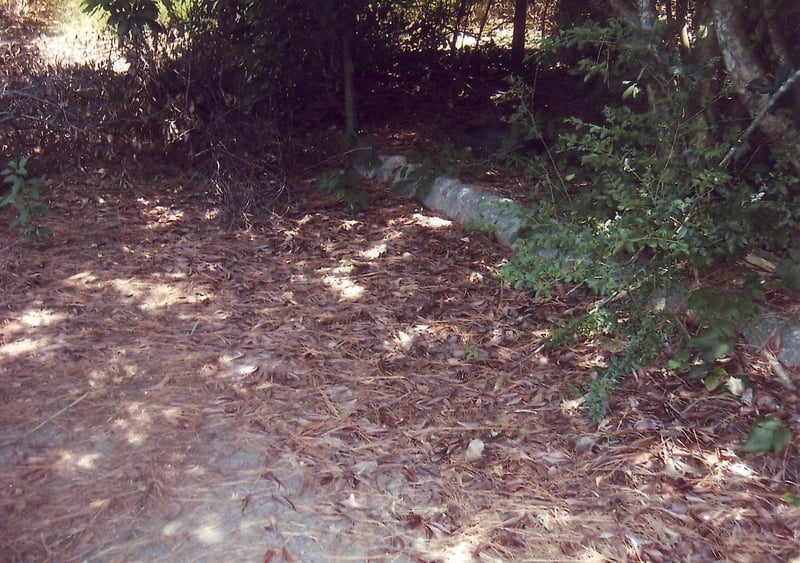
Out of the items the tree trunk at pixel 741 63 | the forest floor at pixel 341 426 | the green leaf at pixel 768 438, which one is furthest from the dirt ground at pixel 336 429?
the tree trunk at pixel 741 63

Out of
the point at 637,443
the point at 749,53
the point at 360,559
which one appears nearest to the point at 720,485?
the point at 637,443

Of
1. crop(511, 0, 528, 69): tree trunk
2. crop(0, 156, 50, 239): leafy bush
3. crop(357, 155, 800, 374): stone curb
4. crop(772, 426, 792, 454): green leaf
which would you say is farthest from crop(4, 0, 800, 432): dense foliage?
crop(0, 156, 50, 239): leafy bush

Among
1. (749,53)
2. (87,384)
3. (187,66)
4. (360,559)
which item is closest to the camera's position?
(360,559)

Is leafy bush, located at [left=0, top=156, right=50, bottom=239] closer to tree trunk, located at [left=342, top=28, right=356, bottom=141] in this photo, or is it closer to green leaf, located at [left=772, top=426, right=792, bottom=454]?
tree trunk, located at [left=342, top=28, right=356, bottom=141]

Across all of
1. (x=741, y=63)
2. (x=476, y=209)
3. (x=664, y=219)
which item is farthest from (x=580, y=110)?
(x=664, y=219)

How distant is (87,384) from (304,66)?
3.86m

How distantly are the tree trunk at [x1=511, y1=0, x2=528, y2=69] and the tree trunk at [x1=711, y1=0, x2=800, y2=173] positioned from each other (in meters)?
3.63

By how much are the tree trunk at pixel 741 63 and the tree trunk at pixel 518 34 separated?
A: 3.63 metres

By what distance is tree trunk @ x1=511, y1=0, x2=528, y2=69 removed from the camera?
7.38 m

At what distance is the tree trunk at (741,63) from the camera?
379 centimetres

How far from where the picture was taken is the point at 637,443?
303 cm

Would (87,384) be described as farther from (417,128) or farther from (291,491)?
(417,128)

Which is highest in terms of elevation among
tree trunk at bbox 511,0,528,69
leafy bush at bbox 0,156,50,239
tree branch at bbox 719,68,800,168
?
tree trunk at bbox 511,0,528,69

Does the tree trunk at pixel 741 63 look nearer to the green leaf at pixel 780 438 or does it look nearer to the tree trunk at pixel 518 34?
the green leaf at pixel 780 438
